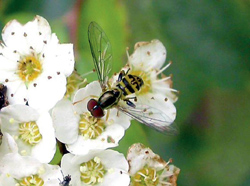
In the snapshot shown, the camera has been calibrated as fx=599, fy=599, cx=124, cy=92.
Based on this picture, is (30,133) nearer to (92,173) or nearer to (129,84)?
(92,173)

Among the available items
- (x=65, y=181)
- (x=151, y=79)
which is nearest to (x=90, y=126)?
(x=65, y=181)

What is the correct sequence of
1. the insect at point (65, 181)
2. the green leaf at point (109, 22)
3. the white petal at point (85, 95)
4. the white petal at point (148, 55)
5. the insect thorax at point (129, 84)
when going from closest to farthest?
the insect at point (65, 181), the white petal at point (85, 95), the insect thorax at point (129, 84), the white petal at point (148, 55), the green leaf at point (109, 22)

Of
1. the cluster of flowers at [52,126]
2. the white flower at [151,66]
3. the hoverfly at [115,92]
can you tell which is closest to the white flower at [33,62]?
the cluster of flowers at [52,126]

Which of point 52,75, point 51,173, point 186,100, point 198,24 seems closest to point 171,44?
point 198,24

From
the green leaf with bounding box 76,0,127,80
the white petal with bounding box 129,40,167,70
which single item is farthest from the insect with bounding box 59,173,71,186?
the green leaf with bounding box 76,0,127,80

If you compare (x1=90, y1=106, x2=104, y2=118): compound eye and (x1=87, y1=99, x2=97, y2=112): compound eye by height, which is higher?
(x1=87, y1=99, x2=97, y2=112): compound eye

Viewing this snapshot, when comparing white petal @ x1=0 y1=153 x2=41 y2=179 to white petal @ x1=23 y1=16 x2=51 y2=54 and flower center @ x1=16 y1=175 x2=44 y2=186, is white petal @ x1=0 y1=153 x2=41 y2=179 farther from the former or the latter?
white petal @ x1=23 y1=16 x2=51 y2=54

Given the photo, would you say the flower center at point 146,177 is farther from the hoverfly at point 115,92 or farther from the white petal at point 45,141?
the white petal at point 45,141

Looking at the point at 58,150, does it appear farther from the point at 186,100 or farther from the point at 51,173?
the point at 186,100
